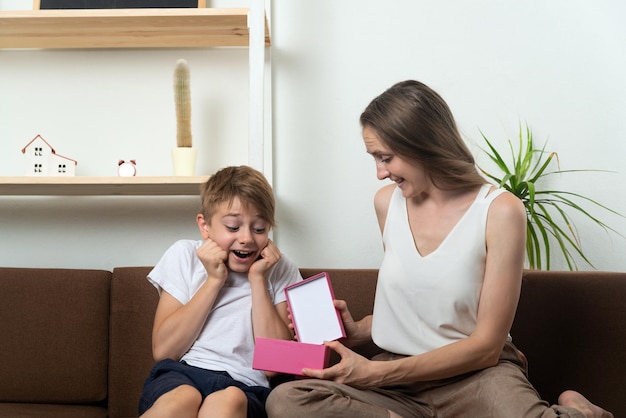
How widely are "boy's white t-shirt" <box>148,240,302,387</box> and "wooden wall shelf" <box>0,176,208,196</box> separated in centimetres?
33

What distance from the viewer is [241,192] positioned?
1.92 meters

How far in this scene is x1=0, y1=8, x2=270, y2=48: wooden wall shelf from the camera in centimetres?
231

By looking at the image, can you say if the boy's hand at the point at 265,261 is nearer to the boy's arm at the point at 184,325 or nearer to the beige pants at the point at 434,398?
the boy's arm at the point at 184,325

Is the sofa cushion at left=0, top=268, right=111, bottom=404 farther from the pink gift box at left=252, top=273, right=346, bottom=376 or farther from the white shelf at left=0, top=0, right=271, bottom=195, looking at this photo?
the pink gift box at left=252, top=273, right=346, bottom=376

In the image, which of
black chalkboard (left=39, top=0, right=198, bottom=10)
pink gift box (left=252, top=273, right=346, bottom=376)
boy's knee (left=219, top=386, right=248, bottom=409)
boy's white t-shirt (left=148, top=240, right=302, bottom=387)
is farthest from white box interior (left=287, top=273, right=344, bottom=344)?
black chalkboard (left=39, top=0, right=198, bottom=10)

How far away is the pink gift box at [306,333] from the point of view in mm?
1726

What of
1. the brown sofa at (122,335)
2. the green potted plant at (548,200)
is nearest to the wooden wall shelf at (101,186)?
the brown sofa at (122,335)

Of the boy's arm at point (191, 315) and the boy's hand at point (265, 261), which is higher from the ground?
the boy's hand at point (265, 261)

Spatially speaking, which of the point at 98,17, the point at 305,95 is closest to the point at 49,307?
the point at 98,17

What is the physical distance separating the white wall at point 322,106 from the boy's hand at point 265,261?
0.62m

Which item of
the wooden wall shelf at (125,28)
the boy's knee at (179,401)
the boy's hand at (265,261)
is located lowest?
the boy's knee at (179,401)

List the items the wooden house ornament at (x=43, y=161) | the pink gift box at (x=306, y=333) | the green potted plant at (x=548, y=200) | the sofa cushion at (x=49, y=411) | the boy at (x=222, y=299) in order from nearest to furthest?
the pink gift box at (x=306, y=333)
the boy at (x=222, y=299)
the sofa cushion at (x=49, y=411)
the wooden house ornament at (x=43, y=161)
the green potted plant at (x=548, y=200)

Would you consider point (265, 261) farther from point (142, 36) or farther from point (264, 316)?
point (142, 36)

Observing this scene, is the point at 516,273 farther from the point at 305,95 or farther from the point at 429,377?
the point at 305,95
